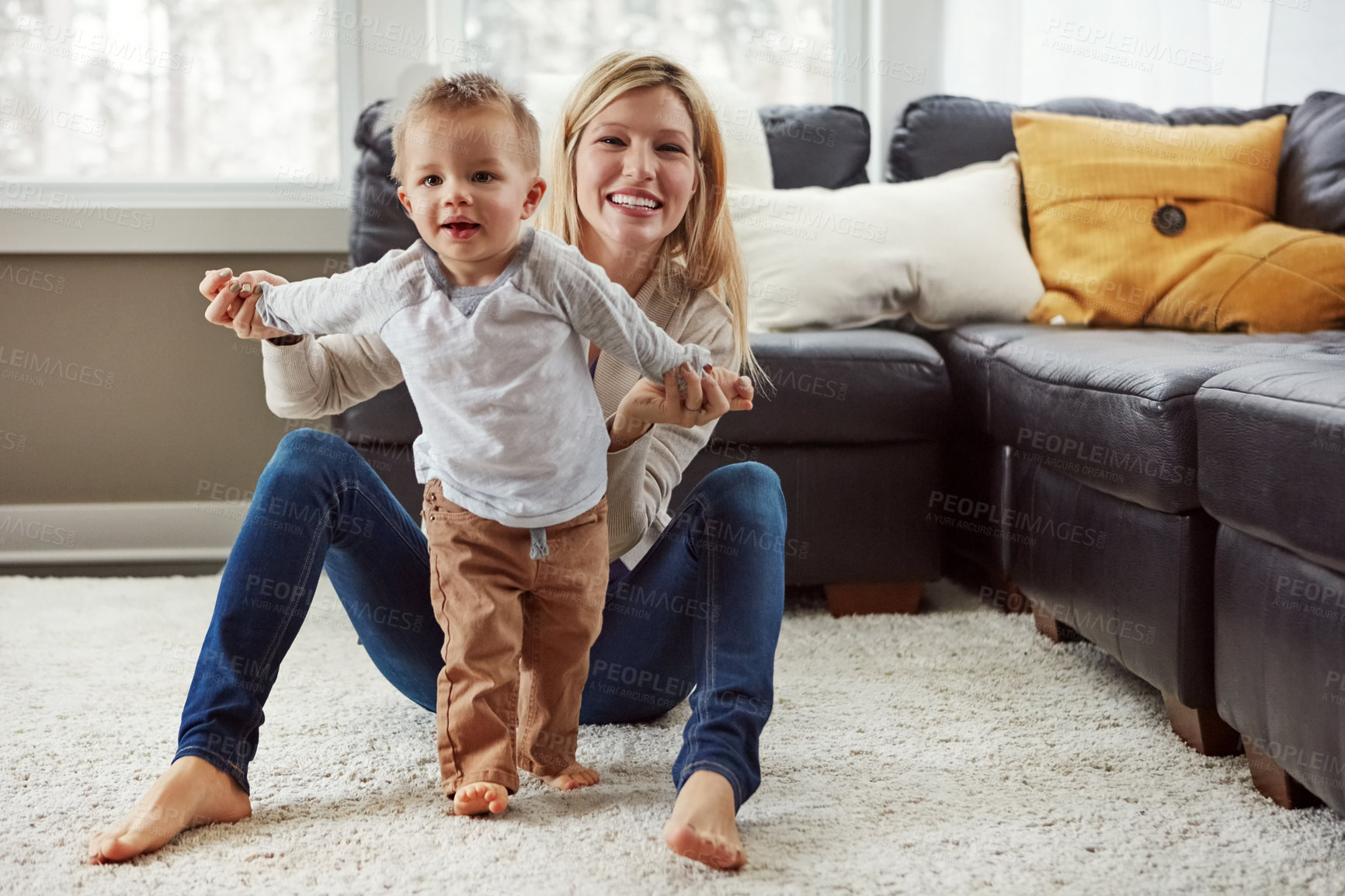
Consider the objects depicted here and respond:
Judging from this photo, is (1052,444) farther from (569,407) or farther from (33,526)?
(33,526)

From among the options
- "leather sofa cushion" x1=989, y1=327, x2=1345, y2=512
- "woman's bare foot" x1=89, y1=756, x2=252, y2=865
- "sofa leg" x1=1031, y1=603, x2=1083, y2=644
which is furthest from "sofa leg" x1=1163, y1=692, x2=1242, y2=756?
"woman's bare foot" x1=89, y1=756, x2=252, y2=865

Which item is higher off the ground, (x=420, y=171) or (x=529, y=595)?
(x=420, y=171)

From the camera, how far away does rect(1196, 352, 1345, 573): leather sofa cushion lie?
2.92 ft

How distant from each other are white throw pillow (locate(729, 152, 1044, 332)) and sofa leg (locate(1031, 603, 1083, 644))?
0.59 meters

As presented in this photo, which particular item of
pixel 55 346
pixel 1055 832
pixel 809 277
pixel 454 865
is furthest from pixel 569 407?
pixel 55 346

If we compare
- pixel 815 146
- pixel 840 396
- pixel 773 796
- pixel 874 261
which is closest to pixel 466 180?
pixel 773 796

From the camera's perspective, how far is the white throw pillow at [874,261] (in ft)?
6.24

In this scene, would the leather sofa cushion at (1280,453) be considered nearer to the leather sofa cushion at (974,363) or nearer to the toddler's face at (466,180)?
the leather sofa cushion at (974,363)

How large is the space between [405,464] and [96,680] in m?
0.54

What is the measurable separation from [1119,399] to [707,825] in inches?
27.1

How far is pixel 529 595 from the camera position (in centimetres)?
99

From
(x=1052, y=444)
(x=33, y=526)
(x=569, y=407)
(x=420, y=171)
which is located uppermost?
(x=420, y=171)

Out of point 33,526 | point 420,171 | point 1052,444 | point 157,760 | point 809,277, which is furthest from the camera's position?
point 33,526

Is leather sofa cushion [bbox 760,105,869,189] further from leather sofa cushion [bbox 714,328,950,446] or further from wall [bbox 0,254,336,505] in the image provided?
wall [bbox 0,254,336,505]
